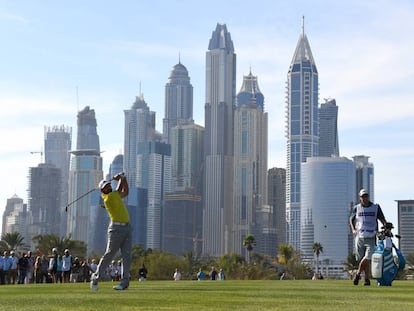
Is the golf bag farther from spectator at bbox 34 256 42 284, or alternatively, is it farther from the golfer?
spectator at bbox 34 256 42 284

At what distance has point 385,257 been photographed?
19.7 metres

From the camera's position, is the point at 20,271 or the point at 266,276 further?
the point at 266,276

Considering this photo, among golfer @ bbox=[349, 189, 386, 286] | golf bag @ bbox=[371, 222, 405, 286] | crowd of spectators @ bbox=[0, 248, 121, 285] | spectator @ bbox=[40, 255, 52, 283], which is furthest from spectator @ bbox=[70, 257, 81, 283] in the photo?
golf bag @ bbox=[371, 222, 405, 286]

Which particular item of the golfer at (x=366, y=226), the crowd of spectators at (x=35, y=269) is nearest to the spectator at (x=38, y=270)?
the crowd of spectators at (x=35, y=269)

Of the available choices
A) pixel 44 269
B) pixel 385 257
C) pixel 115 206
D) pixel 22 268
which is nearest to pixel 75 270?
pixel 44 269

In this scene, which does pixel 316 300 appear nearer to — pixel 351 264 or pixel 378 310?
pixel 378 310

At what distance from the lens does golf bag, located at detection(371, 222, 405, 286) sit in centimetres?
1966

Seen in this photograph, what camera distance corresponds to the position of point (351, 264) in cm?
13375

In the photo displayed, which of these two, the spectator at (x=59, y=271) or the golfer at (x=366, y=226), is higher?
the golfer at (x=366, y=226)

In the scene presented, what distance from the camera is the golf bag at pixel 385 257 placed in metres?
19.7

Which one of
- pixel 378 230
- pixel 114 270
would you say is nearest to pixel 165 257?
pixel 114 270

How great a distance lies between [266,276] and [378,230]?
10686 cm

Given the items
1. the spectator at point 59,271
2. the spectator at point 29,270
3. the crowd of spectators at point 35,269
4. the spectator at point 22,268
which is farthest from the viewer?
the spectator at point 59,271

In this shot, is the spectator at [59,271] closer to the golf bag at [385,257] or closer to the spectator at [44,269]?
the spectator at [44,269]
